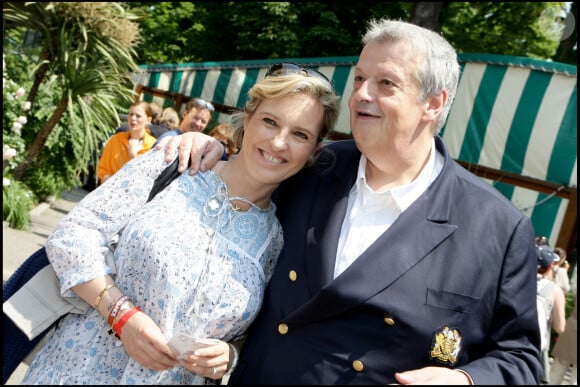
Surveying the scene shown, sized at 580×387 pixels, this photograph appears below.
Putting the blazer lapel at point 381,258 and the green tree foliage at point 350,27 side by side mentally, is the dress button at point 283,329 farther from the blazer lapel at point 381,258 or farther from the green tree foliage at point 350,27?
the green tree foliage at point 350,27

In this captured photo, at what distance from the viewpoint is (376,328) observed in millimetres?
2012

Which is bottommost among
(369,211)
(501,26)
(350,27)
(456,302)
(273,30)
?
(456,302)

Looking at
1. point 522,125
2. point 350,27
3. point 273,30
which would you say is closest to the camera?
point 522,125

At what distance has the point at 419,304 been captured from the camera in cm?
199

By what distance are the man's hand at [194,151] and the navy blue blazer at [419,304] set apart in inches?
21.7

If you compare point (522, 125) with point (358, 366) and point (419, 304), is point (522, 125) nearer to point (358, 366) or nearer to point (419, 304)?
point (419, 304)

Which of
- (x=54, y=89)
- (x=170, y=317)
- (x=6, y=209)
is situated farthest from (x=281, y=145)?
(x=54, y=89)

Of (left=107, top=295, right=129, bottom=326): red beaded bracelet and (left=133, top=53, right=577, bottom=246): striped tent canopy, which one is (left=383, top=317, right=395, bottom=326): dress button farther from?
(left=133, top=53, right=577, bottom=246): striped tent canopy

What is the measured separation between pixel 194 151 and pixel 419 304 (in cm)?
105

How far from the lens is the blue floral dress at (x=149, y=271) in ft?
6.95

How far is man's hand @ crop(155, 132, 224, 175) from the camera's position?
2352 millimetres

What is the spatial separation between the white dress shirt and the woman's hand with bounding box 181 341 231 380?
479 mm

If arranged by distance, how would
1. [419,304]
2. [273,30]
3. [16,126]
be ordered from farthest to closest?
[273,30]
[16,126]
[419,304]

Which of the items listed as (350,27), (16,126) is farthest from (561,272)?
(350,27)
